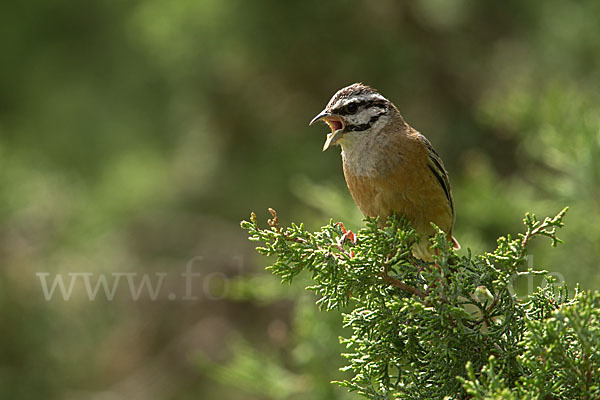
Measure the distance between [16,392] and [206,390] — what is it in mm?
2104

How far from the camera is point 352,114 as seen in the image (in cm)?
333

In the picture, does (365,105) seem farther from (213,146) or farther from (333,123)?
(213,146)

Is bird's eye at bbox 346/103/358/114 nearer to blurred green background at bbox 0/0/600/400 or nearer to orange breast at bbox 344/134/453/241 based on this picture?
orange breast at bbox 344/134/453/241

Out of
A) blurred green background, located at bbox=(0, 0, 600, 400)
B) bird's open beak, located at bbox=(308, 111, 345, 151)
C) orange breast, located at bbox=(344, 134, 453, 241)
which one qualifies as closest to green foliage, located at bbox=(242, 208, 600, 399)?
orange breast, located at bbox=(344, 134, 453, 241)

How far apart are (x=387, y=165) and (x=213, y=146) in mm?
→ 3963

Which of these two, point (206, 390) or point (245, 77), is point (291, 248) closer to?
point (245, 77)

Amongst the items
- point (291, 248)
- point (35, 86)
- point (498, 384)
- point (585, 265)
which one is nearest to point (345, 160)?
point (291, 248)

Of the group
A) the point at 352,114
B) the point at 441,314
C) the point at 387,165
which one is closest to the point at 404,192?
the point at 387,165

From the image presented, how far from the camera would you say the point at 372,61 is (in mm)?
5820

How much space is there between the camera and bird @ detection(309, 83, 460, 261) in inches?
124

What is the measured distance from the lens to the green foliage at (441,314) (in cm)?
186

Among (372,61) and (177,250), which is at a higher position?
(372,61)

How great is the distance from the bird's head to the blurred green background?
656 mm

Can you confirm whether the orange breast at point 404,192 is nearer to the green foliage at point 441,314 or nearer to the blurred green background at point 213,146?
the blurred green background at point 213,146
